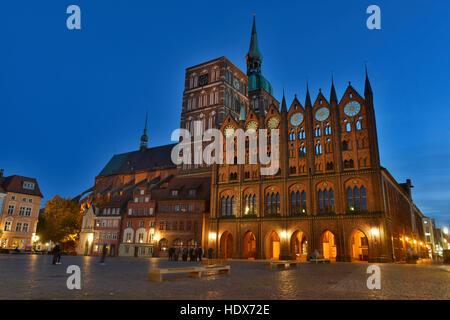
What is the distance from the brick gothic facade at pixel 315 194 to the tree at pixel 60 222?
34.8m

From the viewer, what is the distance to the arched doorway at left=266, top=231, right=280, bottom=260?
45.1 metres

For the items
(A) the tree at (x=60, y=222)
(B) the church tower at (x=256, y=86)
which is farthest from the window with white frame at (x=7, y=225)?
(B) the church tower at (x=256, y=86)

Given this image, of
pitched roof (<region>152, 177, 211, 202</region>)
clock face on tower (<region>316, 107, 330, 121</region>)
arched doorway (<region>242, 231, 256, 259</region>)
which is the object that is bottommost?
arched doorway (<region>242, 231, 256, 259</region>)

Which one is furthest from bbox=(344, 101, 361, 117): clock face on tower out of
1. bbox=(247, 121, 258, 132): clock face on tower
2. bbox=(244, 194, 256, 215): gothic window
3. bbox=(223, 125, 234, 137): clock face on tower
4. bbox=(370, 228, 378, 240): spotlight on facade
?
bbox=(223, 125, 234, 137): clock face on tower

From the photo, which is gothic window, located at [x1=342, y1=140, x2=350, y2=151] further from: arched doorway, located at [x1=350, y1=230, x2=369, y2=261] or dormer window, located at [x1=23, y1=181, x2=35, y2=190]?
dormer window, located at [x1=23, y1=181, x2=35, y2=190]

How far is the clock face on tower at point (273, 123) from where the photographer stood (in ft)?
159

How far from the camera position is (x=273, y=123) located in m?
48.8

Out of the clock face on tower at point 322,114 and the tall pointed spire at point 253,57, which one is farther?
the tall pointed spire at point 253,57

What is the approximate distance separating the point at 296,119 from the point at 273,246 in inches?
749

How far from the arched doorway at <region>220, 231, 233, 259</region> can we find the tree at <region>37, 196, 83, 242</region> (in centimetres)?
3607

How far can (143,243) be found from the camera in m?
58.2

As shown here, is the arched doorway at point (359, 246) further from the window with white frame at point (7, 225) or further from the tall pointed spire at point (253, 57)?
the window with white frame at point (7, 225)
